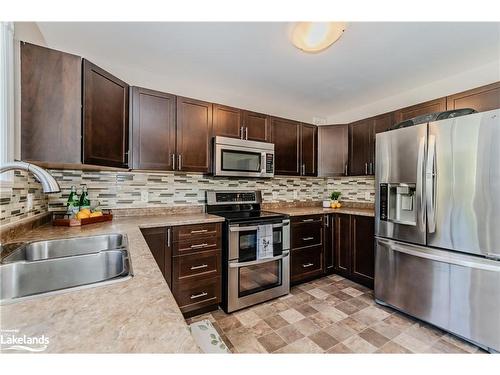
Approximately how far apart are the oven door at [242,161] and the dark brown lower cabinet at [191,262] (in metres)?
0.66

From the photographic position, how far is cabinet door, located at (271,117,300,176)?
2918 millimetres

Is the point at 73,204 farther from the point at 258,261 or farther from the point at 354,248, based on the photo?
the point at 354,248

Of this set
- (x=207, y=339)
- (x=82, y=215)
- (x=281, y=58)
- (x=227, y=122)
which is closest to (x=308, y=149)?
(x=227, y=122)

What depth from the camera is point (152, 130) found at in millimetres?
2191

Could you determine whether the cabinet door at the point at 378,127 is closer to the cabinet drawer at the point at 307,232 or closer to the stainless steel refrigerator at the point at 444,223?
the stainless steel refrigerator at the point at 444,223

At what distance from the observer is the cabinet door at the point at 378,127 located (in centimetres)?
271

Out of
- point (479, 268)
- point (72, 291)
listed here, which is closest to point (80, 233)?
point (72, 291)

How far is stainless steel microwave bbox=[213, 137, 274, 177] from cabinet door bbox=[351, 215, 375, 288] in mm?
1215

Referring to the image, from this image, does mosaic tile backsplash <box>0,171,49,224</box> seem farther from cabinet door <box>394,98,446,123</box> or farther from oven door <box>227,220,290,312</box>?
cabinet door <box>394,98,446,123</box>

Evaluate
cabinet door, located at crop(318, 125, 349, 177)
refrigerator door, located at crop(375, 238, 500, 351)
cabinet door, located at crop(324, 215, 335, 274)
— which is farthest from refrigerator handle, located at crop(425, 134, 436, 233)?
cabinet door, located at crop(318, 125, 349, 177)

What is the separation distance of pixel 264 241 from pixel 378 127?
2.02m

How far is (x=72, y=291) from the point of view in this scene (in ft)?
2.28

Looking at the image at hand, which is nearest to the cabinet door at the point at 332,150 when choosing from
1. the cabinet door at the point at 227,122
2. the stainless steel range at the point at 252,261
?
the stainless steel range at the point at 252,261
